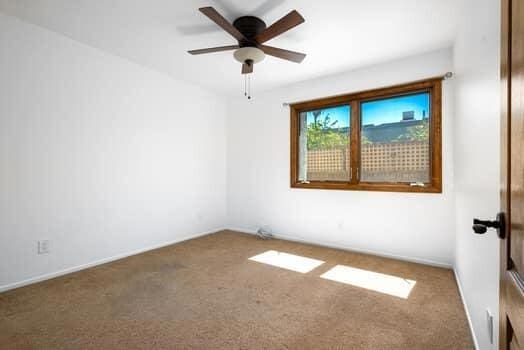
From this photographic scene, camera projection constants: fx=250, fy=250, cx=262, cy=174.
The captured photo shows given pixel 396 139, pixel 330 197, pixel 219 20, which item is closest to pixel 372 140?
pixel 396 139

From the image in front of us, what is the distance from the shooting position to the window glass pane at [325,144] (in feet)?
12.0

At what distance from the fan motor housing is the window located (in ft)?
5.59

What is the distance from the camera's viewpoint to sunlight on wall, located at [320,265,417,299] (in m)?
2.31

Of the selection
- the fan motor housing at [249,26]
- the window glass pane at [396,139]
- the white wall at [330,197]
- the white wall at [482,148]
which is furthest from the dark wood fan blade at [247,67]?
the white wall at [482,148]

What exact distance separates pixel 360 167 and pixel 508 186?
290 centimetres

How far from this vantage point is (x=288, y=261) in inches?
121

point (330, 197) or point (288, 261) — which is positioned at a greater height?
point (330, 197)

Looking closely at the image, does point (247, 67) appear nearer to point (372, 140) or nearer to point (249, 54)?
point (249, 54)

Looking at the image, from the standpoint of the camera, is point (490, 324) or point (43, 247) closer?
point (490, 324)

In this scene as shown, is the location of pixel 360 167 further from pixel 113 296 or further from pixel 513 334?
pixel 113 296

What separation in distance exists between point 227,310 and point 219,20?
2337 mm

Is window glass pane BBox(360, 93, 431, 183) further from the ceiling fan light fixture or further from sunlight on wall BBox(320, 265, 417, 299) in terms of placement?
the ceiling fan light fixture

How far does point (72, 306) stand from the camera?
79.9 inches

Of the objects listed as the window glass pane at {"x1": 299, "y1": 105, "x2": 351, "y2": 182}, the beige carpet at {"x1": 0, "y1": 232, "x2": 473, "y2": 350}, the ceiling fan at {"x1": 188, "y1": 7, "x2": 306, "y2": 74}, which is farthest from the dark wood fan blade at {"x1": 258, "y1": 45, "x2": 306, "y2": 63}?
the beige carpet at {"x1": 0, "y1": 232, "x2": 473, "y2": 350}
